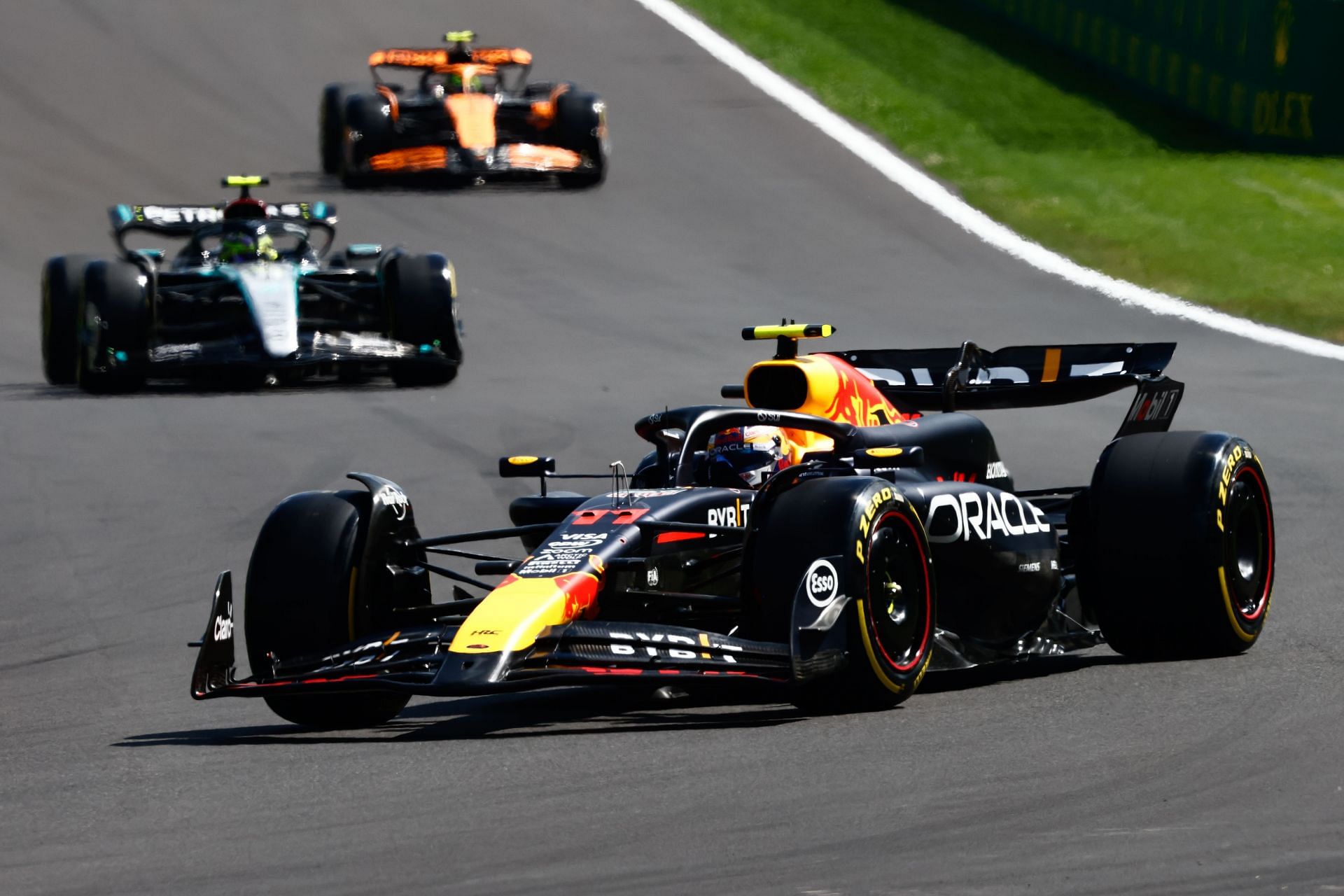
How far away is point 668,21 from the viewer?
37.9m

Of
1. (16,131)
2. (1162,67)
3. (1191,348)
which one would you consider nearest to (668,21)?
(1162,67)

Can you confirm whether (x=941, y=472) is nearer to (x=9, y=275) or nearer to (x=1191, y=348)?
(x=1191, y=348)

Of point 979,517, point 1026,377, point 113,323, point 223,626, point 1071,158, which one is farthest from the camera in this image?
point 1071,158

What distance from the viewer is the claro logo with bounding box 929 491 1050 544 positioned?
362 inches

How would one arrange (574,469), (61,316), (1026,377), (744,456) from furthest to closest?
(61,316) < (574,469) < (1026,377) < (744,456)

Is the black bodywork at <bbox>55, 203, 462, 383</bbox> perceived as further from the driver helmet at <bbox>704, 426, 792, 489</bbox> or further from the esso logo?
the esso logo

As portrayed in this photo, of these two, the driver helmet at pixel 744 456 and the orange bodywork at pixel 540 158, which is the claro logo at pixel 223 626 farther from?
the orange bodywork at pixel 540 158

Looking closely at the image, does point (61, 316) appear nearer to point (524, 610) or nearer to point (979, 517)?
point (979, 517)

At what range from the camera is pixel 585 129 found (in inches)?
1144

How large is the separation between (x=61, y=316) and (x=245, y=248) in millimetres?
1702

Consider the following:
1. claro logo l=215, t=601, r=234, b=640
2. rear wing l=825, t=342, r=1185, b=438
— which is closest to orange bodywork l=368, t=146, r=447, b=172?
rear wing l=825, t=342, r=1185, b=438

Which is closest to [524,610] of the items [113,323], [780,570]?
[780,570]

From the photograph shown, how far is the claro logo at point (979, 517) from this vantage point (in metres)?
9.19

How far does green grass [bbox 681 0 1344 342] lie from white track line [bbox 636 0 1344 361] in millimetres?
250
